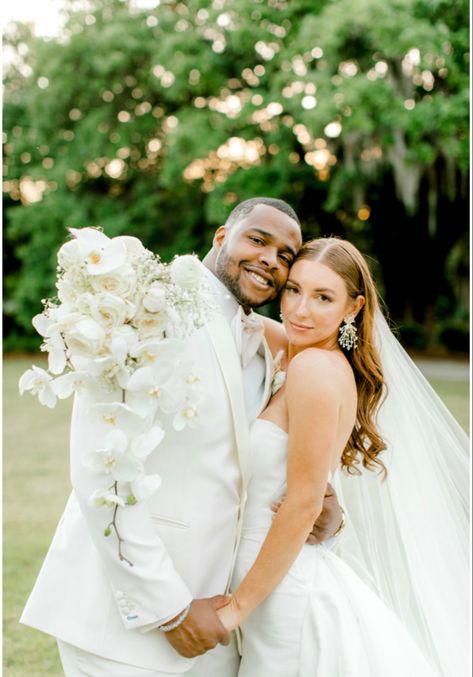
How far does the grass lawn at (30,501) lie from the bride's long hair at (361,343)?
236 cm

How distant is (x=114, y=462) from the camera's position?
6.61 feet

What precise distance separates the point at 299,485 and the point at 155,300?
747mm

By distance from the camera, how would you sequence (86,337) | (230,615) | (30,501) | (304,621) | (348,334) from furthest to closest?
(30,501) < (348,334) < (304,621) < (230,615) < (86,337)

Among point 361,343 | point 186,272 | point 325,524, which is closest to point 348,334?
point 361,343

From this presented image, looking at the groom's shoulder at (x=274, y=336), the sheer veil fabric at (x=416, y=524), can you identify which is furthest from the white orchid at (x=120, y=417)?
the sheer veil fabric at (x=416, y=524)

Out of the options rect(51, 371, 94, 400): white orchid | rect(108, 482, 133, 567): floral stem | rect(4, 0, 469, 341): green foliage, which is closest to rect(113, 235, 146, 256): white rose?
rect(51, 371, 94, 400): white orchid

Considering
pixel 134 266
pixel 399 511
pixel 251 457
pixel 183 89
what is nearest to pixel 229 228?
pixel 134 266

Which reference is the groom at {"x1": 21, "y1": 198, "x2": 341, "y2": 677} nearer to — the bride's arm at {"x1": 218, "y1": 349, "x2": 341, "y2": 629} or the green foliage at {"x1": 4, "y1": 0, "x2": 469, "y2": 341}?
the bride's arm at {"x1": 218, "y1": 349, "x2": 341, "y2": 629}

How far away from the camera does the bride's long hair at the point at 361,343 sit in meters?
2.56

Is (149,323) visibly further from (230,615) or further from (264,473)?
(230,615)

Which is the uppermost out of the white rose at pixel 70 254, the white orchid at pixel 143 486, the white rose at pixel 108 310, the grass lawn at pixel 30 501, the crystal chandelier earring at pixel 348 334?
the white rose at pixel 70 254

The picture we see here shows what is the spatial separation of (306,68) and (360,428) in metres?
13.9

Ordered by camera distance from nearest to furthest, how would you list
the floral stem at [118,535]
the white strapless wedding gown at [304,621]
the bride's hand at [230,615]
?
the floral stem at [118,535] → the bride's hand at [230,615] → the white strapless wedding gown at [304,621]

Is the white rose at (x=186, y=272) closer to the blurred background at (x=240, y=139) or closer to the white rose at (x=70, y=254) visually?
the white rose at (x=70, y=254)
